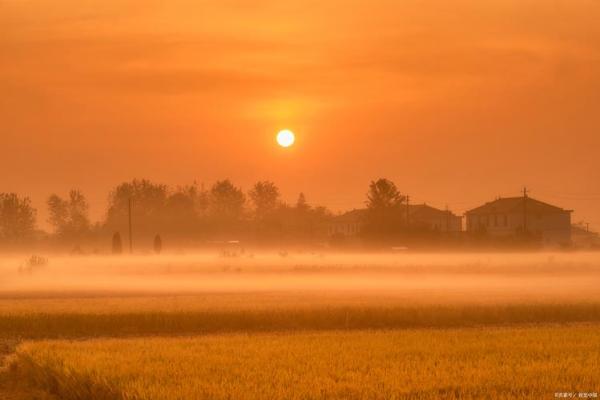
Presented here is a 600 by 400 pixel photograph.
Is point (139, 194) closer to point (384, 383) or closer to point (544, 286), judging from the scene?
point (544, 286)

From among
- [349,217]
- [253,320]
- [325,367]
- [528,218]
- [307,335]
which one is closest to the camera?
[325,367]

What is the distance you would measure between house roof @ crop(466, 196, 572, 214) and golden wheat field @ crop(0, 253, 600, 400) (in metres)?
54.9

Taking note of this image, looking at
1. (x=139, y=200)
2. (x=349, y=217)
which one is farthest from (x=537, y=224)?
(x=139, y=200)

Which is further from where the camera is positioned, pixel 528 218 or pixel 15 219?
pixel 15 219

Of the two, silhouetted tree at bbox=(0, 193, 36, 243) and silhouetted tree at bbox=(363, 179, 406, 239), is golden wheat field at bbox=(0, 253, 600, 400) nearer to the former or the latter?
silhouetted tree at bbox=(363, 179, 406, 239)

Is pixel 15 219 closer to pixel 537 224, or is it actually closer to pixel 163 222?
pixel 163 222

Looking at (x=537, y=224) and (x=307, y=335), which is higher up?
(x=537, y=224)

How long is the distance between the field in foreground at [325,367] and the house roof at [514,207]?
10629 centimetres

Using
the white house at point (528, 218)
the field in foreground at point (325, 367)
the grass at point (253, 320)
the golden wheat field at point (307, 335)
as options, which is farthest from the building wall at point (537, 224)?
the field in foreground at point (325, 367)

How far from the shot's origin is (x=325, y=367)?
2244 centimetres

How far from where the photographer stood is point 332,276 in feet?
237

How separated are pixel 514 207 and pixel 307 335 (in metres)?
108

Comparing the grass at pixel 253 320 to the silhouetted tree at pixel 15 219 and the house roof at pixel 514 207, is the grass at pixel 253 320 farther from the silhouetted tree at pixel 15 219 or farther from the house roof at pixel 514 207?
the silhouetted tree at pixel 15 219

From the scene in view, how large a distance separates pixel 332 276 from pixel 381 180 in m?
67.1
